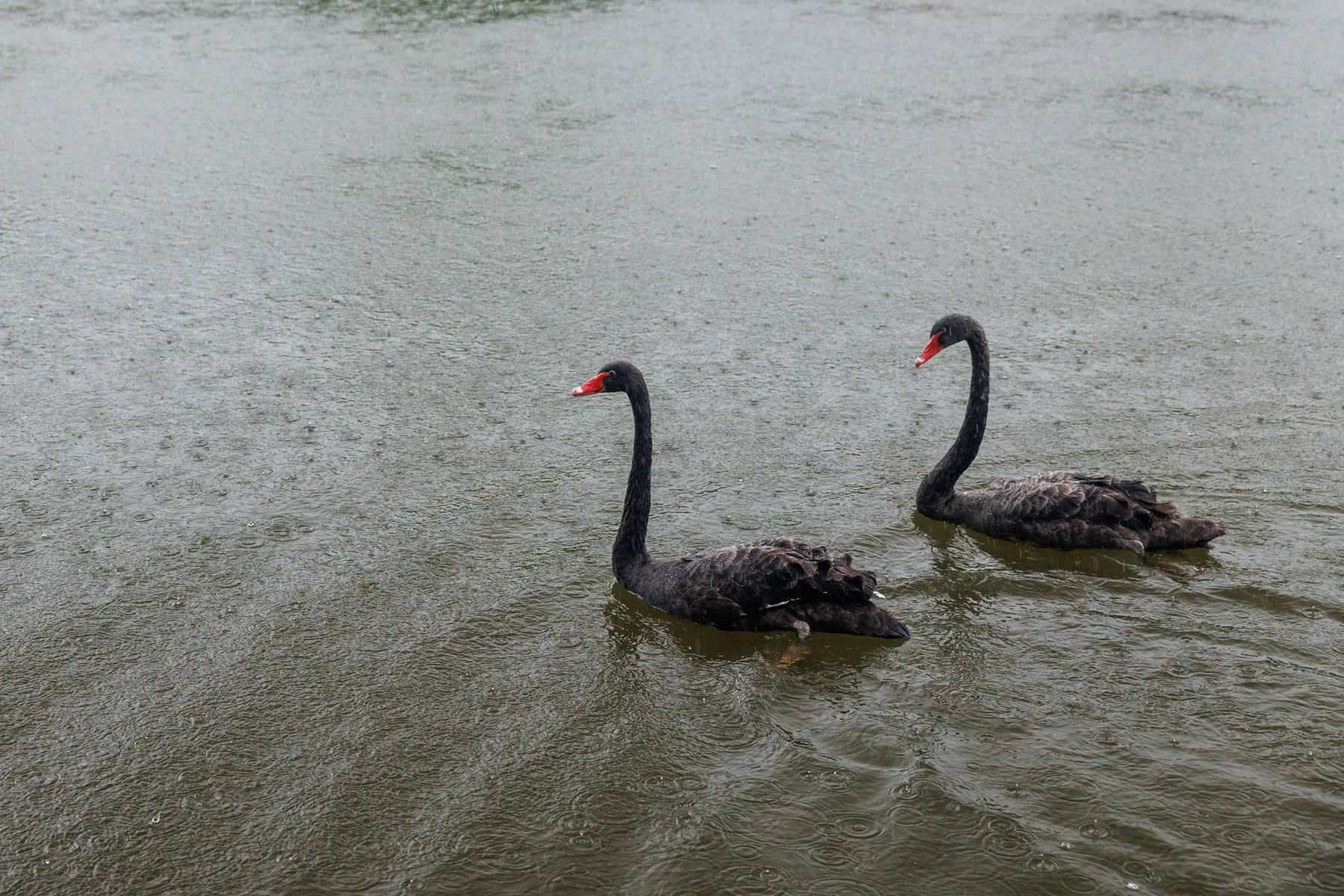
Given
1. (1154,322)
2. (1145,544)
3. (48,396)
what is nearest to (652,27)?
(1154,322)

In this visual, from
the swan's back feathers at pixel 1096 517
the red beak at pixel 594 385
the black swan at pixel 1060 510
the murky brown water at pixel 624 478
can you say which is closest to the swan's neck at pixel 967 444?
the black swan at pixel 1060 510

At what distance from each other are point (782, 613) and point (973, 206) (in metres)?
5.73

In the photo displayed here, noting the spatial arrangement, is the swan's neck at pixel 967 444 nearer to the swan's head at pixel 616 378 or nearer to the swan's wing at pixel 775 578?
the swan's wing at pixel 775 578

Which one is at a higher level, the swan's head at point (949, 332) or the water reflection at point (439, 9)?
the water reflection at point (439, 9)

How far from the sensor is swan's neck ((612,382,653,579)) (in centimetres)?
482

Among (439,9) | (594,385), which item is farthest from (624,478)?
(439,9)

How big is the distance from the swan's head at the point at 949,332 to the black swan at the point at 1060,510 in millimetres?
160

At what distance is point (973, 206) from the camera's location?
30.8 ft

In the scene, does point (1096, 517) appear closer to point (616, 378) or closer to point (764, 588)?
point (764, 588)

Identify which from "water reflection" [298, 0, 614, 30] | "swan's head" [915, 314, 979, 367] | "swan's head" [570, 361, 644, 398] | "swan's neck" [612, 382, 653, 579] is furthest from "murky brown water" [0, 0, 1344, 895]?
"water reflection" [298, 0, 614, 30]

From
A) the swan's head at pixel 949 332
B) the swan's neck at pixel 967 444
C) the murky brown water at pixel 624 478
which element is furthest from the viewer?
the swan's head at pixel 949 332

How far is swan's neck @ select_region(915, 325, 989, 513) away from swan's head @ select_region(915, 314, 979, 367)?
3cm

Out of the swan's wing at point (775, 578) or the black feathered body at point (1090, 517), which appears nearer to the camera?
the swan's wing at point (775, 578)

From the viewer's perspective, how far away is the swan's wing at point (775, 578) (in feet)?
14.4
